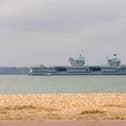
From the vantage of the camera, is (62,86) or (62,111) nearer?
(62,111)

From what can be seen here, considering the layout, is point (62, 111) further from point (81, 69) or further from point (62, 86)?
point (81, 69)

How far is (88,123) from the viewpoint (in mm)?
11227

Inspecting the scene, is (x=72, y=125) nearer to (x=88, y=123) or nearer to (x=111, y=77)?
(x=88, y=123)

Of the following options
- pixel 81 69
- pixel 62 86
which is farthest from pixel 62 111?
pixel 81 69

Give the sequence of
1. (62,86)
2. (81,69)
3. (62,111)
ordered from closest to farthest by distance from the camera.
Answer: (62,111)
(62,86)
(81,69)

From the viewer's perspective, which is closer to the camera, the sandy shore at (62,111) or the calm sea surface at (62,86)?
the sandy shore at (62,111)

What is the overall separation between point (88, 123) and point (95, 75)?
11125 centimetres

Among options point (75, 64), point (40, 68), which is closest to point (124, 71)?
point (75, 64)

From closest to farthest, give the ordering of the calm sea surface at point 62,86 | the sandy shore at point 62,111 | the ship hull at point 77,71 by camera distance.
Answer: the sandy shore at point 62,111
the calm sea surface at point 62,86
the ship hull at point 77,71

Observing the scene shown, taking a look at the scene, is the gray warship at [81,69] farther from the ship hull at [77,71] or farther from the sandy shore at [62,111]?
the sandy shore at [62,111]

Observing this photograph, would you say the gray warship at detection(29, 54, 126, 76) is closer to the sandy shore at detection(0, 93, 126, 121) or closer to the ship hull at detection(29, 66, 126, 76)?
the ship hull at detection(29, 66, 126, 76)

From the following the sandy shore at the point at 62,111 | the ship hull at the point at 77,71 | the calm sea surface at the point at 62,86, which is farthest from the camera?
the ship hull at the point at 77,71

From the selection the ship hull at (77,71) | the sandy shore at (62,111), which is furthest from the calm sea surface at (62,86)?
the sandy shore at (62,111)

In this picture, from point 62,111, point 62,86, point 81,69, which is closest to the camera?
point 62,111
